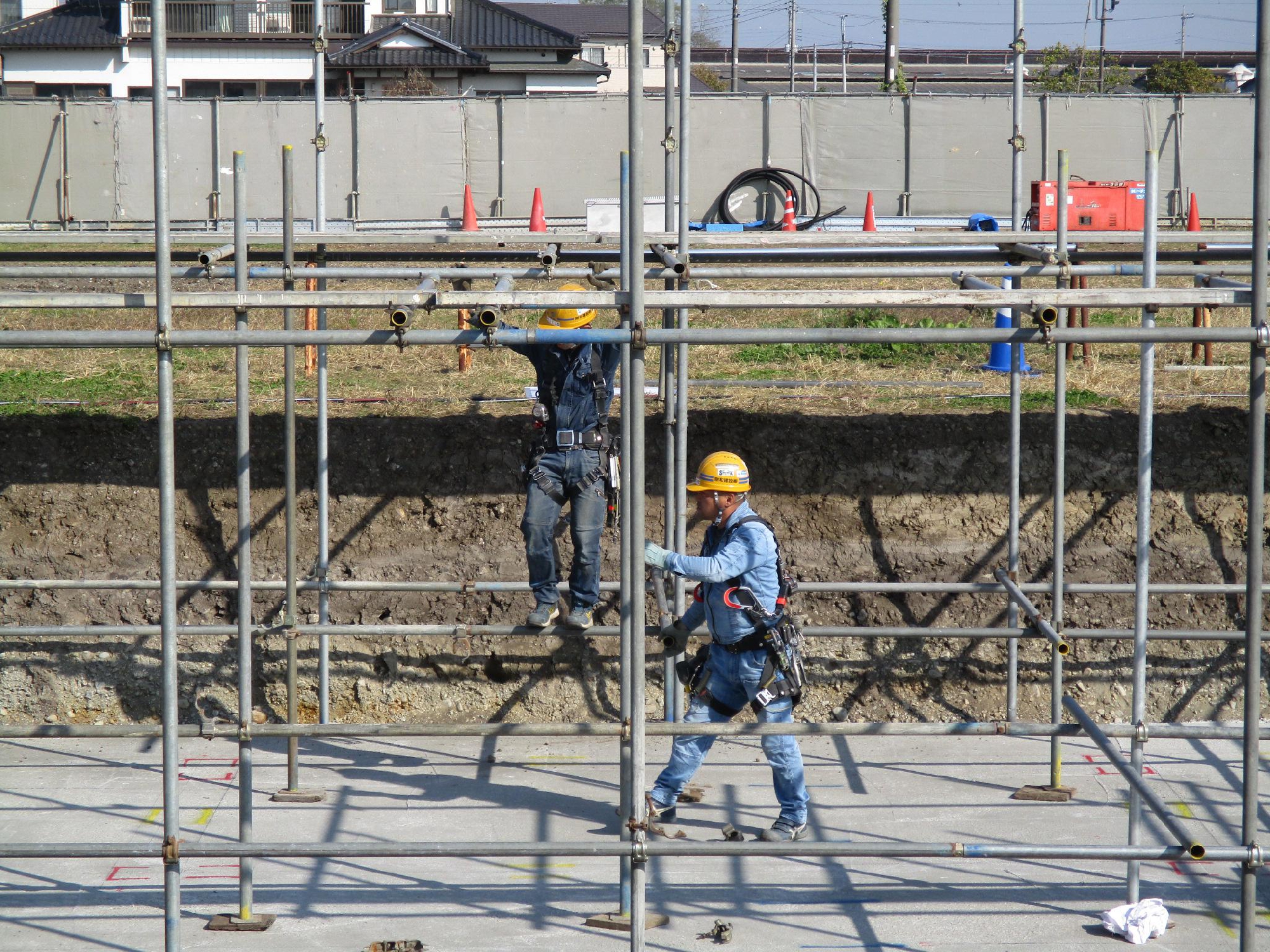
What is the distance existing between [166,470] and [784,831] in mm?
3428

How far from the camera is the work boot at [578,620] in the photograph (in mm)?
6215

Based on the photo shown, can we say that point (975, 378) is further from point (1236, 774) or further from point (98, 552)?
point (98, 552)

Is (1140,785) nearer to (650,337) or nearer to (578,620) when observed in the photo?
(650,337)

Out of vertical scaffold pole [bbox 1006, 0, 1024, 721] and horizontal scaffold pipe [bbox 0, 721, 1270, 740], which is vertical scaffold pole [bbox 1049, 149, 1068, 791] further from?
horizontal scaffold pipe [bbox 0, 721, 1270, 740]

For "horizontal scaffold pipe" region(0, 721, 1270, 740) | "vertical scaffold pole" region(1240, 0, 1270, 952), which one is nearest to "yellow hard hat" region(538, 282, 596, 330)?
"horizontal scaffold pipe" region(0, 721, 1270, 740)

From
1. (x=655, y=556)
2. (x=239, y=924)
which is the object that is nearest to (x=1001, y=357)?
(x=655, y=556)

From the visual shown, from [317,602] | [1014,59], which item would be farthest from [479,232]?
[1014,59]

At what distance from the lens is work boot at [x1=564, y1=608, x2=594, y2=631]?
245 inches

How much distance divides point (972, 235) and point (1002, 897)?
3.27 metres

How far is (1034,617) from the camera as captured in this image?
6.62 m

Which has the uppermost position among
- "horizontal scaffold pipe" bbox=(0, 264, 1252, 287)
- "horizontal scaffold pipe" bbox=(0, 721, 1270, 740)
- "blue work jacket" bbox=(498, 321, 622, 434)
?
"horizontal scaffold pipe" bbox=(0, 264, 1252, 287)

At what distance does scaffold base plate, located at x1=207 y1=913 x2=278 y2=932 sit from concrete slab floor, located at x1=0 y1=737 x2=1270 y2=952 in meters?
0.05

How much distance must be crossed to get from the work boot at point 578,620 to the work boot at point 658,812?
0.90m

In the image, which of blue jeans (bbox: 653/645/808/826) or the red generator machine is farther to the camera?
the red generator machine
